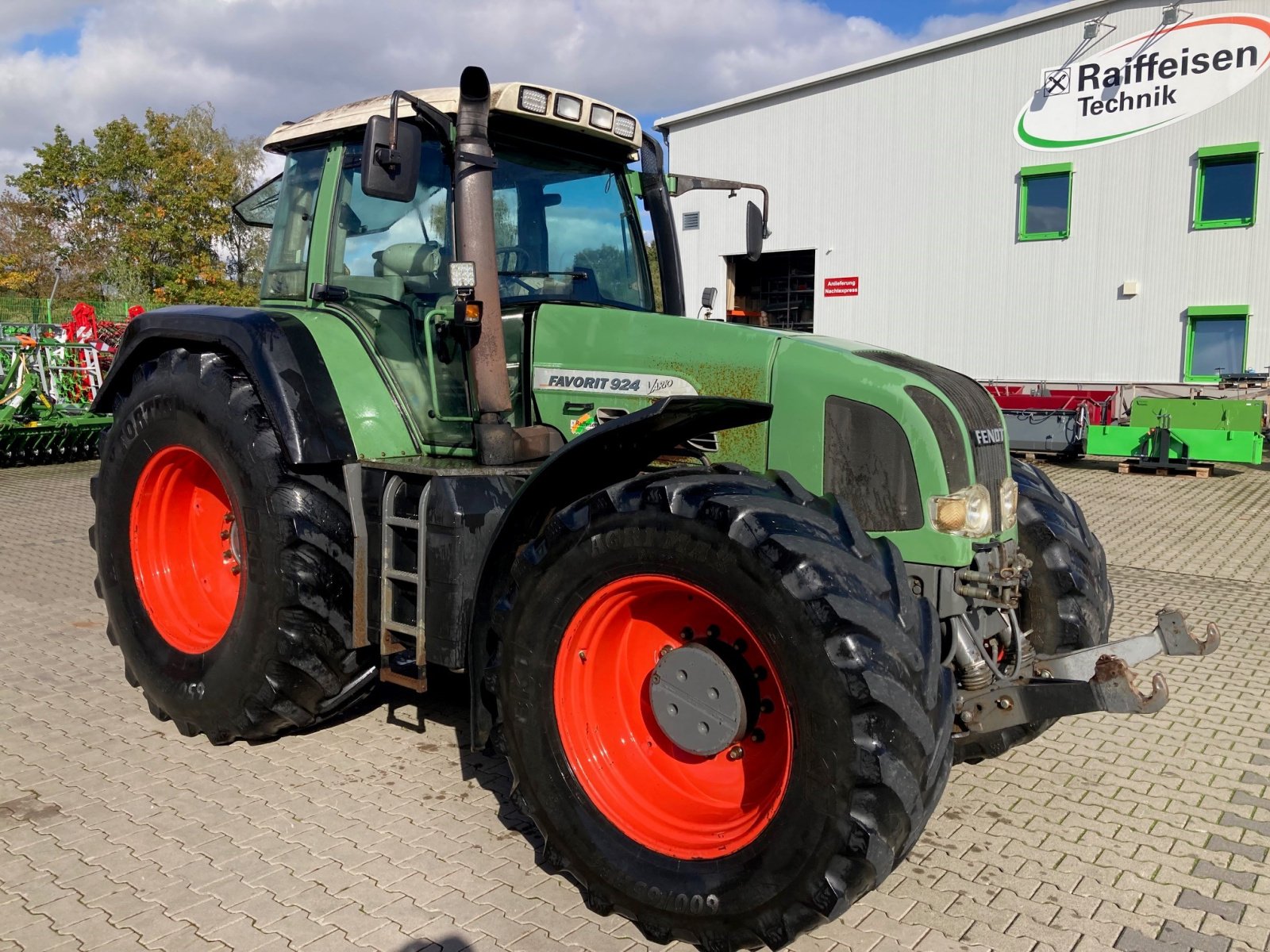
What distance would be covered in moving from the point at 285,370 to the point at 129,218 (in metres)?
32.0

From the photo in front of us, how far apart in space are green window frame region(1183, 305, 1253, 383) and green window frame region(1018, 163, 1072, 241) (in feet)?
8.27

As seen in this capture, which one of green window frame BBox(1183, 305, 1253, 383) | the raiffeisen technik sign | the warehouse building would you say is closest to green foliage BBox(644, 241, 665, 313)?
the warehouse building

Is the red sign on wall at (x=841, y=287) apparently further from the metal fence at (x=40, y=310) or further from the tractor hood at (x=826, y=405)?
the metal fence at (x=40, y=310)

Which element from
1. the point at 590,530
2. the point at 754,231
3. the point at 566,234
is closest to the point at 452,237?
the point at 566,234

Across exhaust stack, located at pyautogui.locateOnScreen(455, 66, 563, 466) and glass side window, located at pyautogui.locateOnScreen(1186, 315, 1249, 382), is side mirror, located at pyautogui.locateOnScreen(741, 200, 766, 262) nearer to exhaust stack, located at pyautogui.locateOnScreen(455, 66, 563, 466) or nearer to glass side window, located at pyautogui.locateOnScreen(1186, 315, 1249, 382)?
exhaust stack, located at pyautogui.locateOnScreen(455, 66, 563, 466)

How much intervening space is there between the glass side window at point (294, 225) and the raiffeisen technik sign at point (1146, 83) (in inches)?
645

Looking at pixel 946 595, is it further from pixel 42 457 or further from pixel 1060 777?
pixel 42 457

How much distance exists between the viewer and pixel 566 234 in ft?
13.8

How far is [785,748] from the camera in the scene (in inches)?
109

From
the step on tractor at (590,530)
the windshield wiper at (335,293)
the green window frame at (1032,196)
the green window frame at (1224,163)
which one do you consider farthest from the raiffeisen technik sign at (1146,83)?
the windshield wiper at (335,293)

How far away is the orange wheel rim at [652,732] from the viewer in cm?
283

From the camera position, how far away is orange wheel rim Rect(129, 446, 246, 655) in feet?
14.4

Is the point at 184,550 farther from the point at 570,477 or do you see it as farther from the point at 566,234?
the point at 570,477

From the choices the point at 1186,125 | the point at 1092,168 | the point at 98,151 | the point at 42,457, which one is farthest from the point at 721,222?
the point at 98,151
